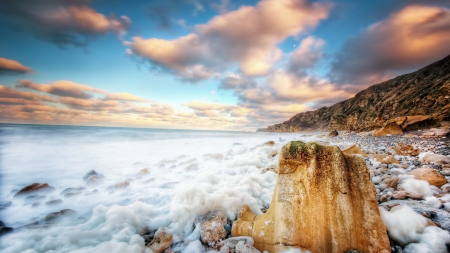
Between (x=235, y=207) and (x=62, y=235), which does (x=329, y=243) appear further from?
(x=62, y=235)

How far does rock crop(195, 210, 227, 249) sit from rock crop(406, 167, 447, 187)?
15.5 ft

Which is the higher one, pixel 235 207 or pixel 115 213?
pixel 235 207

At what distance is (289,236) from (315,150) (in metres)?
1.26

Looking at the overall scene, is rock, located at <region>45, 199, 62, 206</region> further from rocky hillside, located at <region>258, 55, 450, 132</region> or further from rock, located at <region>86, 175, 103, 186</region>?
rocky hillside, located at <region>258, 55, 450, 132</region>

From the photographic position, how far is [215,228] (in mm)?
3141

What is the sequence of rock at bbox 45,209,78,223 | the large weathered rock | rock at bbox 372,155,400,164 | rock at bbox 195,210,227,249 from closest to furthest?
the large weathered rock < rock at bbox 195,210,227,249 < rock at bbox 45,209,78,223 < rock at bbox 372,155,400,164

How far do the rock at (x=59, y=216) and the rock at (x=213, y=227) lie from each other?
3428mm

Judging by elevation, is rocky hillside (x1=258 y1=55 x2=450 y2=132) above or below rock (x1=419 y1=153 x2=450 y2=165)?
above

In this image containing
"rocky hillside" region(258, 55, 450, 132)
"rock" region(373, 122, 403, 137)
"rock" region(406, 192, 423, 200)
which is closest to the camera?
"rock" region(406, 192, 423, 200)

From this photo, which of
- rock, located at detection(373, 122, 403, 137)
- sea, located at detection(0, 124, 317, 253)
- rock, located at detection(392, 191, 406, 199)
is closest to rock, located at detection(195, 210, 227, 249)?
sea, located at detection(0, 124, 317, 253)

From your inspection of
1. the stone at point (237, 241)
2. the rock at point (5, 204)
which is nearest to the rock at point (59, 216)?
the rock at point (5, 204)

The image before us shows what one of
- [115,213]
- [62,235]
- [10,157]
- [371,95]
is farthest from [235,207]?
[371,95]

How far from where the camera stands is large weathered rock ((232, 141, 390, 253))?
2.31m

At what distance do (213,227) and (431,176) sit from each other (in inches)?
201
